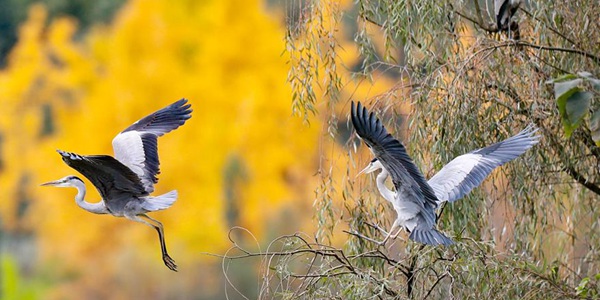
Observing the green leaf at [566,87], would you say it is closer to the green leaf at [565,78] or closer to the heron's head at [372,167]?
the green leaf at [565,78]

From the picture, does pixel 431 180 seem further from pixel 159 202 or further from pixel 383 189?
pixel 159 202

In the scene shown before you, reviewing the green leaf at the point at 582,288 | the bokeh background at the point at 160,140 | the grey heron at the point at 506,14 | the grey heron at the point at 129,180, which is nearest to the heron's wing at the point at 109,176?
the grey heron at the point at 129,180

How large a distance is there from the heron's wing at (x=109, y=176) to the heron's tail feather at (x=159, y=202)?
58 mm

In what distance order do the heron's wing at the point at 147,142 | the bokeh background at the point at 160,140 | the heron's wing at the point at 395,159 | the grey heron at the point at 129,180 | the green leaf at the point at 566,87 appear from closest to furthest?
the green leaf at the point at 566,87 → the heron's wing at the point at 395,159 → the grey heron at the point at 129,180 → the heron's wing at the point at 147,142 → the bokeh background at the point at 160,140

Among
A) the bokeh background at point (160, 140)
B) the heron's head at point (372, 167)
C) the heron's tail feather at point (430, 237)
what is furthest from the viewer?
the bokeh background at point (160, 140)

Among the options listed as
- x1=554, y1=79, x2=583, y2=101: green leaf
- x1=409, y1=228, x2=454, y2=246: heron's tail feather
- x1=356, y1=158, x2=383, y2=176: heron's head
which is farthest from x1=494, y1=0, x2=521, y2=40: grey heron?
x1=554, y1=79, x2=583, y2=101: green leaf

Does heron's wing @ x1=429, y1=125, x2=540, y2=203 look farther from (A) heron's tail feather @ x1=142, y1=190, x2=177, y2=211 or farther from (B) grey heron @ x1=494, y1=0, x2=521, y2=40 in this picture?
(A) heron's tail feather @ x1=142, y1=190, x2=177, y2=211

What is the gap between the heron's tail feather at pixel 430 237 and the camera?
4020mm

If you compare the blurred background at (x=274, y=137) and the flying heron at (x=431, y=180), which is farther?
the blurred background at (x=274, y=137)

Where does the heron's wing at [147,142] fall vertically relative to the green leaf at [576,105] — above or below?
above

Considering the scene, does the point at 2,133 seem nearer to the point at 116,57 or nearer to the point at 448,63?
the point at 116,57

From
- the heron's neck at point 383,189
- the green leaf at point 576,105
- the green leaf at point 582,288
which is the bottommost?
the green leaf at point 582,288

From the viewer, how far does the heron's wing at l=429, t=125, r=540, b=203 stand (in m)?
4.34

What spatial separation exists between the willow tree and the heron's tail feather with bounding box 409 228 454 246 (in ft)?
0.42
